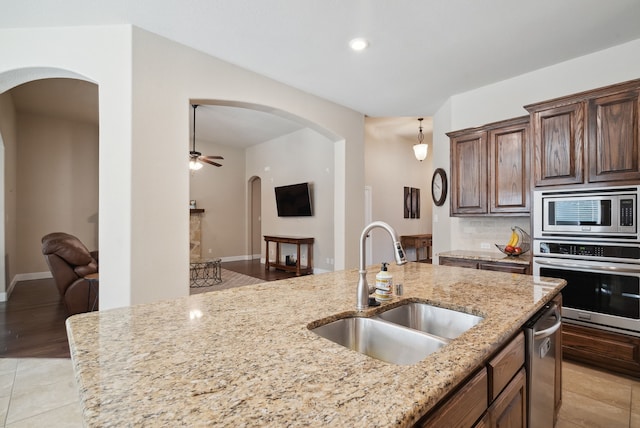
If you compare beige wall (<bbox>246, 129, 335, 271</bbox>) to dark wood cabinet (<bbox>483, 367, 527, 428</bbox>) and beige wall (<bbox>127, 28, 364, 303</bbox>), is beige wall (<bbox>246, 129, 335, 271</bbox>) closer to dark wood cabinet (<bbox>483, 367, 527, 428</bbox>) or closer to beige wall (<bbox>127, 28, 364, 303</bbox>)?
beige wall (<bbox>127, 28, 364, 303</bbox>)

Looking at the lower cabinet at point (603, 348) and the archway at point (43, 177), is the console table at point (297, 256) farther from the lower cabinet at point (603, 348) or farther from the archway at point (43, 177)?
the lower cabinet at point (603, 348)

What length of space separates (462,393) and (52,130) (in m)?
8.19

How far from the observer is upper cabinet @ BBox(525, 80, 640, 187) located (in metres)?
2.41

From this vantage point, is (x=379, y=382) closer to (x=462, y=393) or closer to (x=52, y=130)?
(x=462, y=393)

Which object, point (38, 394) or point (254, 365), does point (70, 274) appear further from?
point (254, 365)

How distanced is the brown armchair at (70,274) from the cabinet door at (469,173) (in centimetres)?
441

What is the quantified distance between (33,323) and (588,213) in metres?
5.69

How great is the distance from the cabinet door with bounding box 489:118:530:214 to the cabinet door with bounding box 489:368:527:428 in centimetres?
244

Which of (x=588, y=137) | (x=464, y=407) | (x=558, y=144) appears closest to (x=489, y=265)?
(x=558, y=144)

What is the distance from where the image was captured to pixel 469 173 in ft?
12.0

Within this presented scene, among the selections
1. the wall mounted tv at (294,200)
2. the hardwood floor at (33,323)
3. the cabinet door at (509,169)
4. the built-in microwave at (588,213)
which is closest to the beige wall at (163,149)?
Answer: the hardwood floor at (33,323)

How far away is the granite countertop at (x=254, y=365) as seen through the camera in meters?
0.62

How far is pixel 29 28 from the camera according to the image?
8.41ft

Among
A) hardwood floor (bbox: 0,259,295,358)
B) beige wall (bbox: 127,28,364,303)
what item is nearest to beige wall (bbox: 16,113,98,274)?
hardwood floor (bbox: 0,259,295,358)
